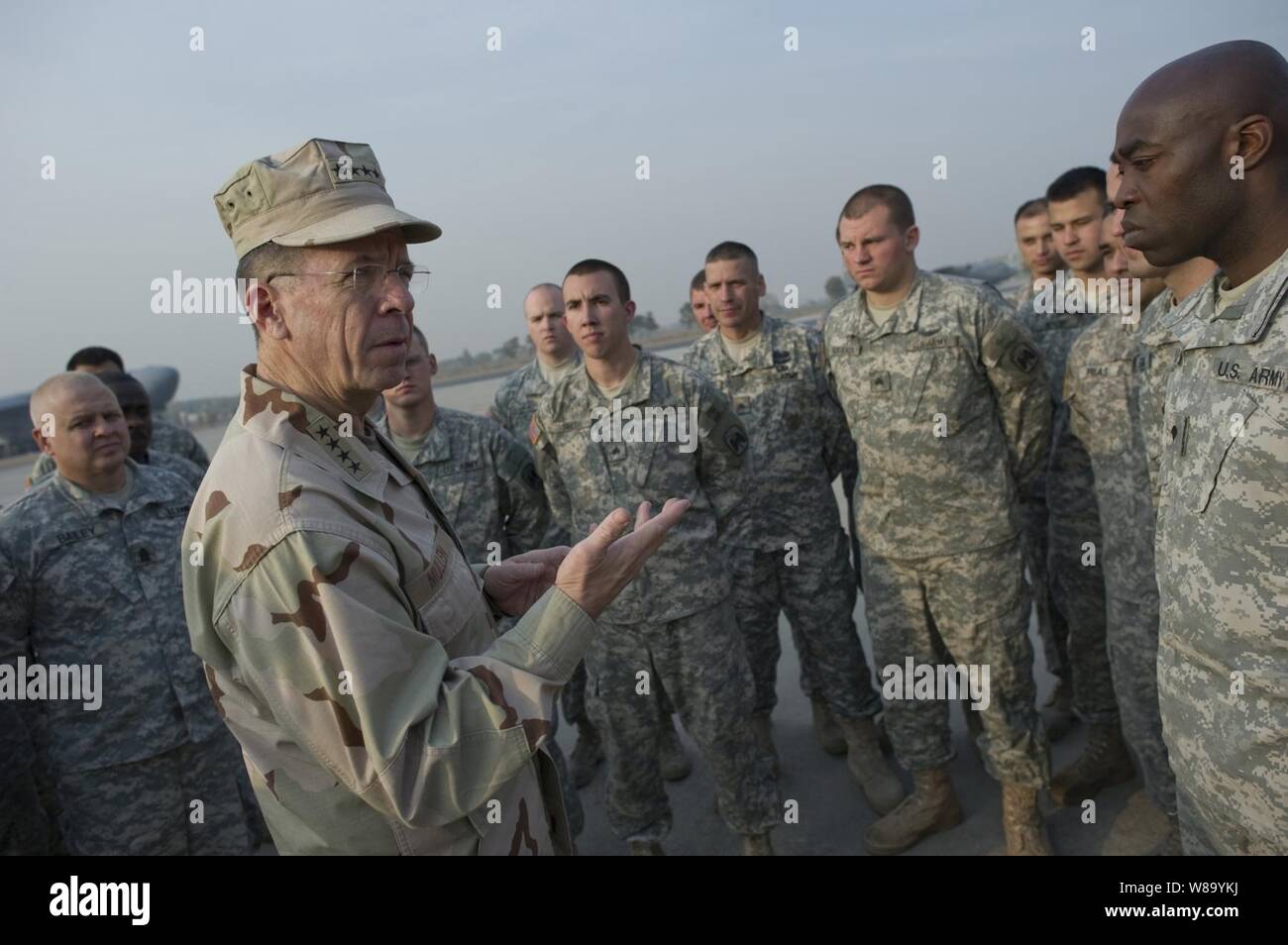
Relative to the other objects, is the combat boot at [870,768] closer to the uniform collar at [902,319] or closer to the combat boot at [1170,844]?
the combat boot at [1170,844]

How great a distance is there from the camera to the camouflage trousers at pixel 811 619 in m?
4.38

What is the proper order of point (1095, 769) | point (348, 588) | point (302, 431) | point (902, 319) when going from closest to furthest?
point (348, 588) → point (302, 431) → point (902, 319) → point (1095, 769)

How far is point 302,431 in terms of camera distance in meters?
1.61

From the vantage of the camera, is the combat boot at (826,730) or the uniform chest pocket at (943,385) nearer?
the uniform chest pocket at (943,385)

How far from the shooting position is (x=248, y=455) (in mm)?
1498

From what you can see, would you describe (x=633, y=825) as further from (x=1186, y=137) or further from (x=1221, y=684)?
(x=1186, y=137)

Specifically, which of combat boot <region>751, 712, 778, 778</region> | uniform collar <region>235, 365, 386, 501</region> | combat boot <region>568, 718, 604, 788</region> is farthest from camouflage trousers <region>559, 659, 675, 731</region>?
uniform collar <region>235, 365, 386, 501</region>

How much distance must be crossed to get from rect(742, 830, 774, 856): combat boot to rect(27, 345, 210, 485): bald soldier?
11.7ft

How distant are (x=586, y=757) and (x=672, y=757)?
504 mm

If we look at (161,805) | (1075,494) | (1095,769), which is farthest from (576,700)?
(1075,494)

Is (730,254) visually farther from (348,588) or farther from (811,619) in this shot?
(348,588)

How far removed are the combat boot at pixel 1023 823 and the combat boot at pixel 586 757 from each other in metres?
2.21

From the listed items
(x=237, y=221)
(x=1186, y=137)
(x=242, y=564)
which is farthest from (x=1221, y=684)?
(x=237, y=221)

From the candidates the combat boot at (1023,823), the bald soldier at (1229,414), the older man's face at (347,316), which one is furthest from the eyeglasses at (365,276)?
the combat boot at (1023,823)
